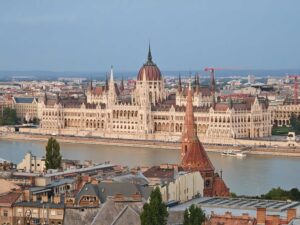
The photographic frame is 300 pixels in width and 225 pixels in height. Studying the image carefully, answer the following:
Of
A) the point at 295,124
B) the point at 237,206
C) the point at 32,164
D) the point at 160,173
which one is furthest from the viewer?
the point at 295,124

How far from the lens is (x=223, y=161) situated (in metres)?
39.8

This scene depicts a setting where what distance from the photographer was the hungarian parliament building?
172 feet

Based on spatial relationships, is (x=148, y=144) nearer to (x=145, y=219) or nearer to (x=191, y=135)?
(x=191, y=135)

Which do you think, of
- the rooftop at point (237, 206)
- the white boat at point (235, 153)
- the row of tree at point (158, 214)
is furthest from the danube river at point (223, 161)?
the row of tree at point (158, 214)

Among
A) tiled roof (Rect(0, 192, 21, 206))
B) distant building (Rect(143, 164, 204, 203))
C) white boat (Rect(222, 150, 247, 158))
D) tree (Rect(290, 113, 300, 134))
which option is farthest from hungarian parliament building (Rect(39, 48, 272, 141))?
tiled roof (Rect(0, 192, 21, 206))

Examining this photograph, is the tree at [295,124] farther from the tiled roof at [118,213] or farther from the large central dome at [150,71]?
the tiled roof at [118,213]

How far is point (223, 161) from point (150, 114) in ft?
53.0

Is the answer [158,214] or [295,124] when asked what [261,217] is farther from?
[295,124]

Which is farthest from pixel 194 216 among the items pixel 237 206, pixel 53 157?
pixel 53 157

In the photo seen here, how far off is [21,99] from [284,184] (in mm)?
44120

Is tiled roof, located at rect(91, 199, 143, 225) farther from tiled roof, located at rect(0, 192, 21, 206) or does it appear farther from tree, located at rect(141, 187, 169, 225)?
tiled roof, located at rect(0, 192, 21, 206)

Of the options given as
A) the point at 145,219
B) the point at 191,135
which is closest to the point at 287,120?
the point at 191,135

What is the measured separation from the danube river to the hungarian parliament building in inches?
223

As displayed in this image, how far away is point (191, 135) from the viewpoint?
74.4ft
